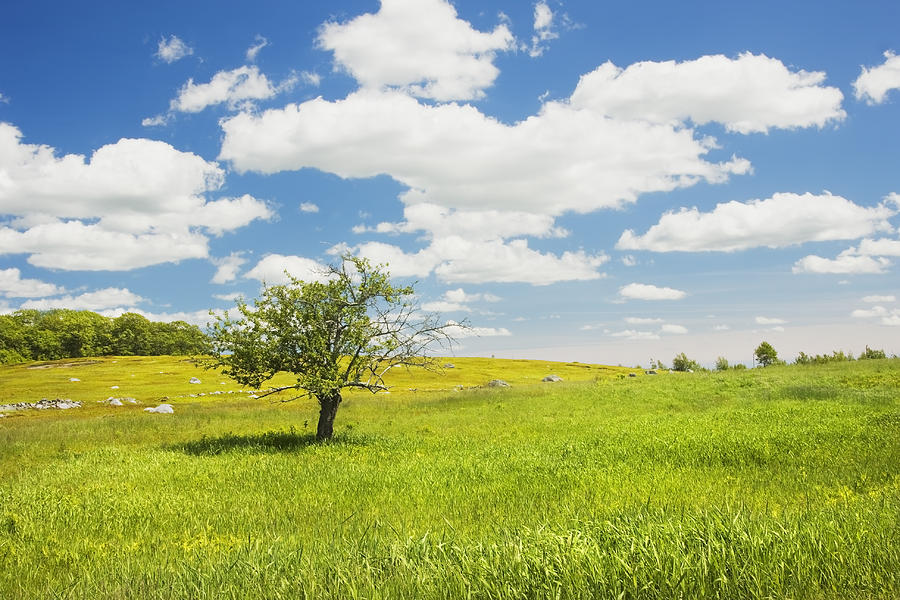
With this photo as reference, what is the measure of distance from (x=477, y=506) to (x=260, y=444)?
46.1 ft

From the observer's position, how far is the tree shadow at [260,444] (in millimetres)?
19641

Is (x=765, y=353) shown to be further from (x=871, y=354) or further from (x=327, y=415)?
(x=327, y=415)

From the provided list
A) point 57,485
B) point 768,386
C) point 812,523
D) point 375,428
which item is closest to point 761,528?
point 812,523

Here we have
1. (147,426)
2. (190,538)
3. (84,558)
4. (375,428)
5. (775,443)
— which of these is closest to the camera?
(84,558)

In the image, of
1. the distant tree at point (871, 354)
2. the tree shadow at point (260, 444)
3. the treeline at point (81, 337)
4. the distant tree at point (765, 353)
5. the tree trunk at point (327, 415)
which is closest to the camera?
the tree shadow at point (260, 444)

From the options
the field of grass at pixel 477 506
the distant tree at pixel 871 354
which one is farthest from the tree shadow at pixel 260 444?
the distant tree at pixel 871 354

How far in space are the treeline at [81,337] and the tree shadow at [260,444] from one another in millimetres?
136485

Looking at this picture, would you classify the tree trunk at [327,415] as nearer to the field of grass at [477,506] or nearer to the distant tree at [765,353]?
the field of grass at [477,506]

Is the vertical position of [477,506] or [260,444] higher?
[477,506]

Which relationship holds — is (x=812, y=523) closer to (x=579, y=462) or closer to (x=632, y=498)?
(x=632, y=498)

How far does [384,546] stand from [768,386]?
130ft

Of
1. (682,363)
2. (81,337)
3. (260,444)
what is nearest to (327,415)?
(260,444)

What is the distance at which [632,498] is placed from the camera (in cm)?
1033

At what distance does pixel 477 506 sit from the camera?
9.91 meters
